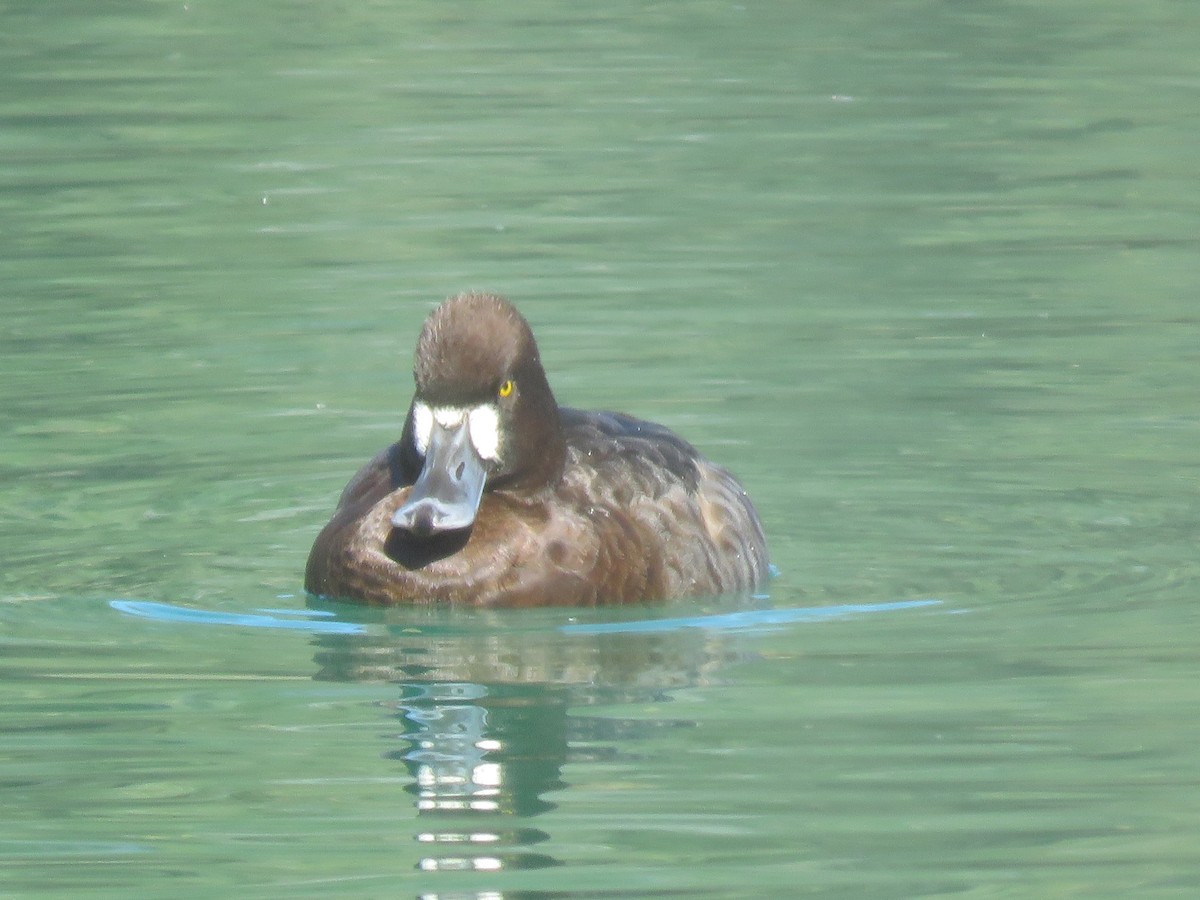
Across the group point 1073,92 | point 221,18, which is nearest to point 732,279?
point 1073,92

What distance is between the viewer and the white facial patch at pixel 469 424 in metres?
8.52

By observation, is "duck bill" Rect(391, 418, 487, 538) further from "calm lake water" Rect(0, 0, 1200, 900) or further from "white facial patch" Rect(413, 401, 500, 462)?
"calm lake water" Rect(0, 0, 1200, 900)

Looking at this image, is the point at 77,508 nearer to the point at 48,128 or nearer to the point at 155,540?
the point at 155,540

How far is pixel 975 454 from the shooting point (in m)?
10.6

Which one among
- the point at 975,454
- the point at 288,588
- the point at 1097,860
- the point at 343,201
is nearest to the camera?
the point at 1097,860

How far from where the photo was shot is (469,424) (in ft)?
28.1

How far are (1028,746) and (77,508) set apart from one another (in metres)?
4.37

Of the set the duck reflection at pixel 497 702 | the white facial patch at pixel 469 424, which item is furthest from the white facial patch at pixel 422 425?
the duck reflection at pixel 497 702

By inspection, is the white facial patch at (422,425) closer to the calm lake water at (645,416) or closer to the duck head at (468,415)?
the duck head at (468,415)

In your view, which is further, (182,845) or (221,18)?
(221,18)

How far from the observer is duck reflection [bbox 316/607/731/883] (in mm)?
6441

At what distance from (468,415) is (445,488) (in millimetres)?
296

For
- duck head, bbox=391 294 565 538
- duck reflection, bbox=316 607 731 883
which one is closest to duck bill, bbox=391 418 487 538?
duck head, bbox=391 294 565 538

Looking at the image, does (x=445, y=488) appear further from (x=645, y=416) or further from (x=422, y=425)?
(x=645, y=416)
